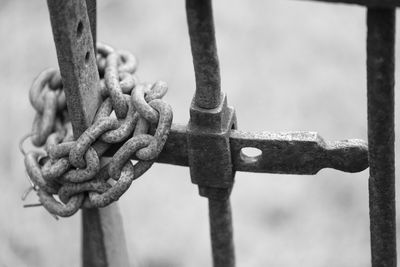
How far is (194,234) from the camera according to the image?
2.20m

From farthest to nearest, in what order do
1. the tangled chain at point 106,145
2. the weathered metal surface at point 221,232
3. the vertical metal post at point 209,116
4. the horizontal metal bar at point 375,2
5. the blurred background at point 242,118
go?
the blurred background at point 242,118, the weathered metal surface at point 221,232, the tangled chain at point 106,145, the vertical metal post at point 209,116, the horizontal metal bar at point 375,2

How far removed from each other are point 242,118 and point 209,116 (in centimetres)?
139

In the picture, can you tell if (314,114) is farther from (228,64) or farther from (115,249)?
(115,249)

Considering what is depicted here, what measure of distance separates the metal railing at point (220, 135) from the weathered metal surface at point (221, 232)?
1cm

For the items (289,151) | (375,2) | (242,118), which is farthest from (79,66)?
(242,118)

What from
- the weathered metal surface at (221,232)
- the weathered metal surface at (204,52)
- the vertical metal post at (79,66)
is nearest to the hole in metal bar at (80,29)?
the vertical metal post at (79,66)

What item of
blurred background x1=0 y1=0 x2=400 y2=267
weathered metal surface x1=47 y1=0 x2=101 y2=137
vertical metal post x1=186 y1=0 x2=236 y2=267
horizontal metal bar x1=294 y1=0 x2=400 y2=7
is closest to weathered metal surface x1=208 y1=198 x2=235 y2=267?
vertical metal post x1=186 y1=0 x2=236 y2=267

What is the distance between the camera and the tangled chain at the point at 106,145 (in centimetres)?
106

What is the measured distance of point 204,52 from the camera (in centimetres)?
99

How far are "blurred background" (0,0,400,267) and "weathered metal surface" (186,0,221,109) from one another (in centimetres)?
92

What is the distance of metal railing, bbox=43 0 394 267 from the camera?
3.12ft

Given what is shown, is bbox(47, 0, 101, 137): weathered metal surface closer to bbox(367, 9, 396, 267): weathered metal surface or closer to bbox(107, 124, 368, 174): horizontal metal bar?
bbox(107, 124, 368, 174): horizontal metal bar

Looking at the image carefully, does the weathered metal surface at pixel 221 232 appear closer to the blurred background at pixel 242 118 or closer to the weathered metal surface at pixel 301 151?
the weathered metal surface at pixel 301 151

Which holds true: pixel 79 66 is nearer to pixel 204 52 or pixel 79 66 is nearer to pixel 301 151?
pixel 204 52
